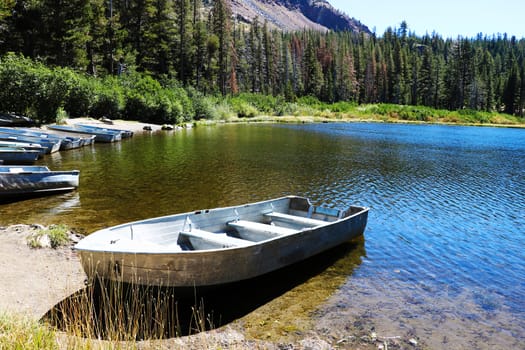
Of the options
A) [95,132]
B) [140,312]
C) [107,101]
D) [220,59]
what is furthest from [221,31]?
[140,312]

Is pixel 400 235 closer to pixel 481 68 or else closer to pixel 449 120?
pixel 449 120

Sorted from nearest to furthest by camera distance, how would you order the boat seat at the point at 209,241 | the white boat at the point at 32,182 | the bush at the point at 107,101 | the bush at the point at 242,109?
the boat seat at the point at 209,241
the white boat at the point at 32,182
the bush at the point at 107,101
the bush at the point at 242,109

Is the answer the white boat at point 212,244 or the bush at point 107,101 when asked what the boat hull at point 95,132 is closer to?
the bush at point 107,101

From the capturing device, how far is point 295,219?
12.4 meters

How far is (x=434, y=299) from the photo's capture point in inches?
364

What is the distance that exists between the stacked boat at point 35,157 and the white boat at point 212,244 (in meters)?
8.88

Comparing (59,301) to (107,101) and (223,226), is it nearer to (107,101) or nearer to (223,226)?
(223,226)

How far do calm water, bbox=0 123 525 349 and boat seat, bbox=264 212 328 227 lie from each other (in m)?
1.39

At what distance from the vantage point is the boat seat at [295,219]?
1207cm

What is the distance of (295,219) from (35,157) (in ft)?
55.6

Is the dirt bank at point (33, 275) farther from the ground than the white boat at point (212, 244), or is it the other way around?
the white boat at point (212, 244)

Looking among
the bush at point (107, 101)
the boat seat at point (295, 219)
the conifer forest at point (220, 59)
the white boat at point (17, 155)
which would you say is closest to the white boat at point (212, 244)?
the boat seat at point (295, 219)

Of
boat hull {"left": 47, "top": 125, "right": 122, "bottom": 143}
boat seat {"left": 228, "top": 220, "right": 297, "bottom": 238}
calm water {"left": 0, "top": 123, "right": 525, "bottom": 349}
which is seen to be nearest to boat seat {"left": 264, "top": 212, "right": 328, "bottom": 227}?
boat seat {"left": 228, "top": 220, "right": 297, "bottom": 238}

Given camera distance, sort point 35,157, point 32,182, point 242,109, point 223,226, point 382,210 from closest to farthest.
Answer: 1. point 223,226
2. point 32,182
3. point 382,210
4. point 35,157
5. point 242,109
